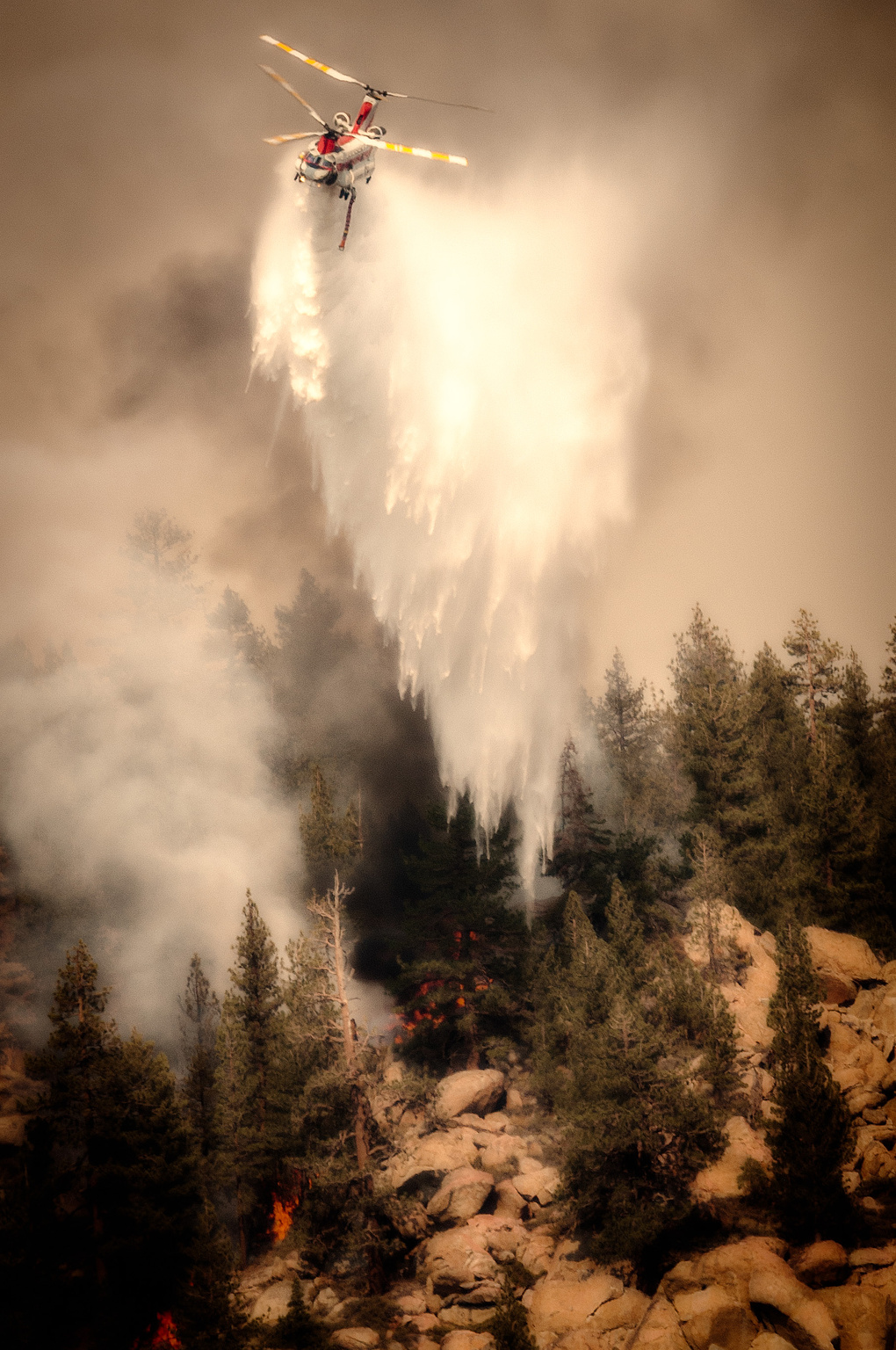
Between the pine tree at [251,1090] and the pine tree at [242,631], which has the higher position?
the pine tree at [242,631]

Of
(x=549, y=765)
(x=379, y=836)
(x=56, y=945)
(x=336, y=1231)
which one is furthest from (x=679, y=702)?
(x=56, y=945)

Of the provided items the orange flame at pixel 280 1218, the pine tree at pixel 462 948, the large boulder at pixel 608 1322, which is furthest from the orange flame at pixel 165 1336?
the pine tree at pixel 462 948

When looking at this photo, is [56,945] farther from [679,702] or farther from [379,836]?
[679,702]

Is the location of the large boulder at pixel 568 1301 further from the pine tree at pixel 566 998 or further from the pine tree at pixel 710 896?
the pine tree at pixel 710 896

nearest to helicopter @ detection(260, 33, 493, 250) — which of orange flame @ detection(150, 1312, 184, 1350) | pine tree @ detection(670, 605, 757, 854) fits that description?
pine tree @ detection(670, 605, 757, 854)

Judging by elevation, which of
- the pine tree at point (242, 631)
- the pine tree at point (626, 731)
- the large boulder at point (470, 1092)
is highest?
the pine tree at point (242, 631)

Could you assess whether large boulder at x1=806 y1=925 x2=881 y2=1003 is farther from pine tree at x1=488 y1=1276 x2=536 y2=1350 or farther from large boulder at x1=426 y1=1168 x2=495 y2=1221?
pine tree at x1=488 y1=1276 x2=536 y2=1350
